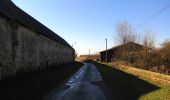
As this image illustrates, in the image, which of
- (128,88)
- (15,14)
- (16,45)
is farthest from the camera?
(15,14)

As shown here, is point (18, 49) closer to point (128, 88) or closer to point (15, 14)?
point (15, 14)

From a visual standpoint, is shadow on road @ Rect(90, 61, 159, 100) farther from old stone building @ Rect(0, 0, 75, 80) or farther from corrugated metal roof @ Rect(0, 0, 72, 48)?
corrugated metal roof @ Rect(0, 0, 72, 48)

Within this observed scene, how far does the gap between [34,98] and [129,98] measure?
13.0ft

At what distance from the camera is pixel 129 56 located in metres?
54.8

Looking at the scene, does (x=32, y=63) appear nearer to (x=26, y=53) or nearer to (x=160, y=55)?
(x=26, y=53)

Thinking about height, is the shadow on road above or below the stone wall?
below

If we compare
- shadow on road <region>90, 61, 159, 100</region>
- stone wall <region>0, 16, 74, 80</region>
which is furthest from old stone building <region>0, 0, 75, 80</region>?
shadow on road <region>90, 61, 159, 100</region>

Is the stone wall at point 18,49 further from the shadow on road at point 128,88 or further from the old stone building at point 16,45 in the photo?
the shadow on road at point 128,88

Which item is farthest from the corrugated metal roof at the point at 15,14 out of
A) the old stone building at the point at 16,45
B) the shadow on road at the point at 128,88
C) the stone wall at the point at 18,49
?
the shadow on road at the point at 128,88

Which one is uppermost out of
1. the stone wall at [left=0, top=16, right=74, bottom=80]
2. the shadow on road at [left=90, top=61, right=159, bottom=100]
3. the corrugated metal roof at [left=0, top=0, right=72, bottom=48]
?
the corrugated metal roof at [left=0, top=0, right=72, bottom=48]

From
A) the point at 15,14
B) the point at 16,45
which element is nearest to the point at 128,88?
the point at 16,45

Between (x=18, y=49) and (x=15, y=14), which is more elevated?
(x=15, y=14)

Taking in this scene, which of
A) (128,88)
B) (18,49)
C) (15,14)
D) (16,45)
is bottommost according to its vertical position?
(128,88)

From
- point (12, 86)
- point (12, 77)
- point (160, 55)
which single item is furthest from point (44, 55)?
point (160, 55)
